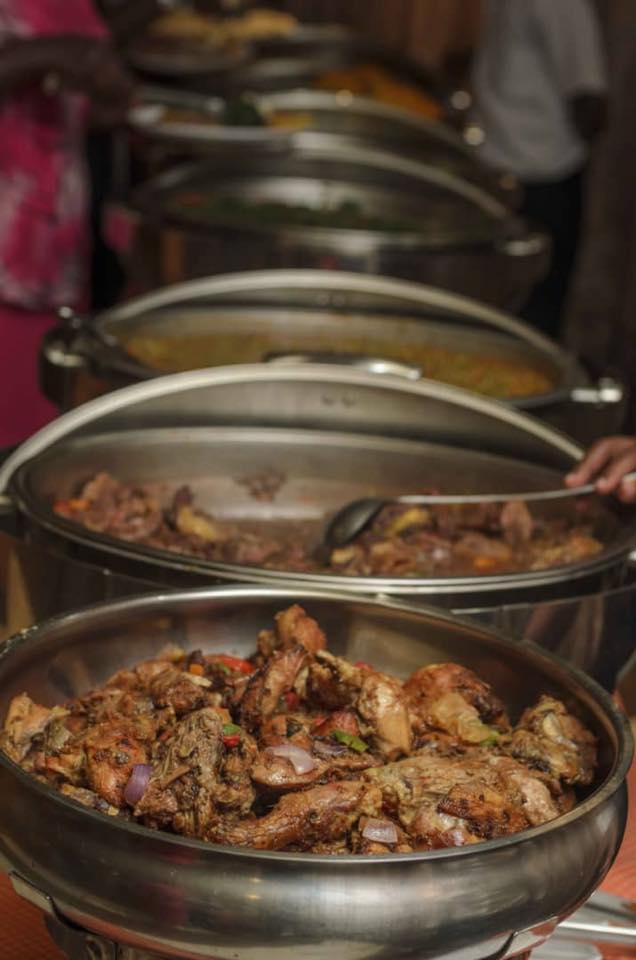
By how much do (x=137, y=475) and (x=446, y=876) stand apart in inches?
44.8

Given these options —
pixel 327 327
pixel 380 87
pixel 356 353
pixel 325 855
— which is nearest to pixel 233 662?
pixel 325 855

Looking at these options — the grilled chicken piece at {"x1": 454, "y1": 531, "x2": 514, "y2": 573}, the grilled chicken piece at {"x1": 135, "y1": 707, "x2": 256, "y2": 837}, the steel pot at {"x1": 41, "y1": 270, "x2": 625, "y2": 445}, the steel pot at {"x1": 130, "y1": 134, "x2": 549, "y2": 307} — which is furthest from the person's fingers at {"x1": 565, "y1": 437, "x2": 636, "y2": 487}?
the steel pot at {"x1": 130, "y1": 134, "x2": 549, "y2": 307}

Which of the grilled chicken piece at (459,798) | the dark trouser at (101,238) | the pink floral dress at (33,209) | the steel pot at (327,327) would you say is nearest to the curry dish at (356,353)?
the steel pot at (327,327)

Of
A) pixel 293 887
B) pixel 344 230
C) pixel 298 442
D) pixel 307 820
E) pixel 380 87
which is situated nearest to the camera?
pixel 293 887

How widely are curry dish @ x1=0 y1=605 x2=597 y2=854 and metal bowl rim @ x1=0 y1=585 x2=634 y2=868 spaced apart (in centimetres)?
4

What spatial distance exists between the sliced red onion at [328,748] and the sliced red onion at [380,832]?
0.10 metres

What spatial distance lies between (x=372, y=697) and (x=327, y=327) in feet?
4.92

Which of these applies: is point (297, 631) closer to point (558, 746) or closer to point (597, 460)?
point (558, 746)

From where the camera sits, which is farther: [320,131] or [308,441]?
[320,131]

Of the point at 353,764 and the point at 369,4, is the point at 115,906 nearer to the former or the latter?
the point at 353,764

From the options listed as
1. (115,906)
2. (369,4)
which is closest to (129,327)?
(115,906)

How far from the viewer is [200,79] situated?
5191mm

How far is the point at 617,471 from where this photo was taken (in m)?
1.79

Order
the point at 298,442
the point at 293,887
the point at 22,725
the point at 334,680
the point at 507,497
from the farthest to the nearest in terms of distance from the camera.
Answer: the point at 298,442 → the point at 507,497 → the point at 334,680 → the point at 22,725 → the point at 293,887
